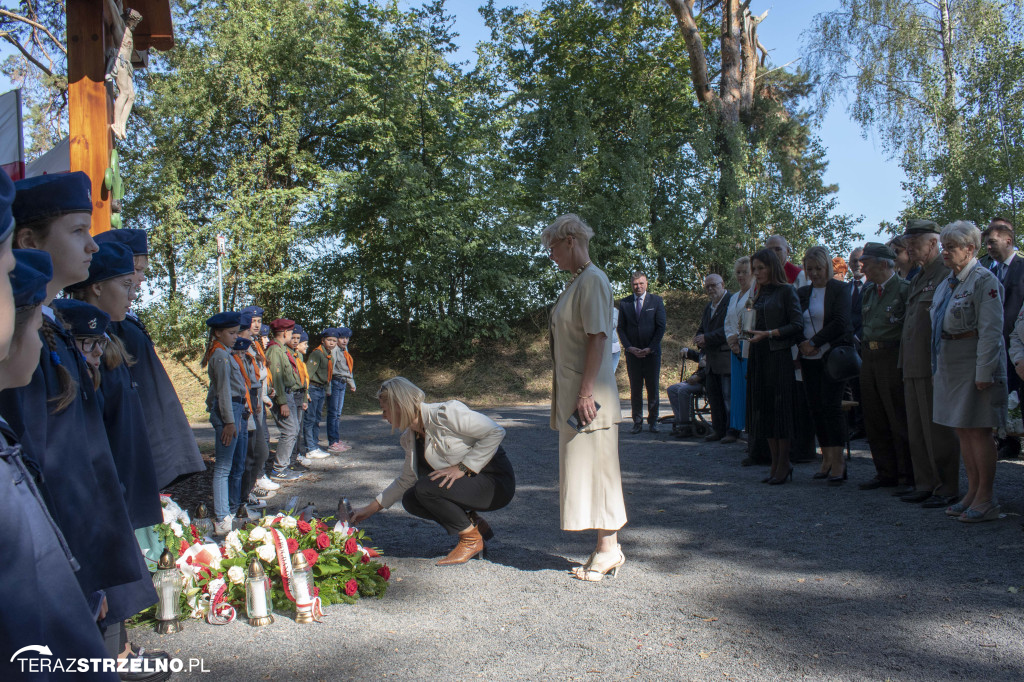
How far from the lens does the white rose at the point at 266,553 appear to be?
13.6 ft

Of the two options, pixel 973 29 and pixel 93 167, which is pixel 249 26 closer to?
pixel 93 167

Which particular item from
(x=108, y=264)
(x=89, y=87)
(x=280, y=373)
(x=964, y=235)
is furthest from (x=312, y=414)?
(x=964, y=235)

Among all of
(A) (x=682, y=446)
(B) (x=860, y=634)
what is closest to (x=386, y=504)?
(B) (x=860, y=634)

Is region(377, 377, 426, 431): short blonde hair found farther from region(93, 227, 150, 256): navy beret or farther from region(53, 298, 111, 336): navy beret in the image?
region(53, 298, 111, 336): navy beret

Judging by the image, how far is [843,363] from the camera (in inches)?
273

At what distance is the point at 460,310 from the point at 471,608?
57.4 ft

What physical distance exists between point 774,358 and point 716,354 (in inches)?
109

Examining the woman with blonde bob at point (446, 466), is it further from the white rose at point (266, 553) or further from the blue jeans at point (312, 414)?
the blue jeans at point (312, 414)

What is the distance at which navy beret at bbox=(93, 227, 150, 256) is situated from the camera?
3465 mm

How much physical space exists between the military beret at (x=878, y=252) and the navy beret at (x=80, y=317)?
608 cm

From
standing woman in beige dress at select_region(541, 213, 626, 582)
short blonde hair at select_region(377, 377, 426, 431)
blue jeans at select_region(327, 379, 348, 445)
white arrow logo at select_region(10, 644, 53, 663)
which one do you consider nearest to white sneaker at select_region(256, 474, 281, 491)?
blue jeans at select_region(327, 379, 348, 445)

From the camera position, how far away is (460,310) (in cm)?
2142

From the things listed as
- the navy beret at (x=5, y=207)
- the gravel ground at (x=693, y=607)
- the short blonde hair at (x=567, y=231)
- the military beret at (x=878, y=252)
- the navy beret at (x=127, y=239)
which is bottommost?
the gravel ground at (x=693, y=607)

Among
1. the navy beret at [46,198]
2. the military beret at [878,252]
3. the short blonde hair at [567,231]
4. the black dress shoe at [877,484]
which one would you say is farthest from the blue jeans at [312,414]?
the navy beret at [46,198]
